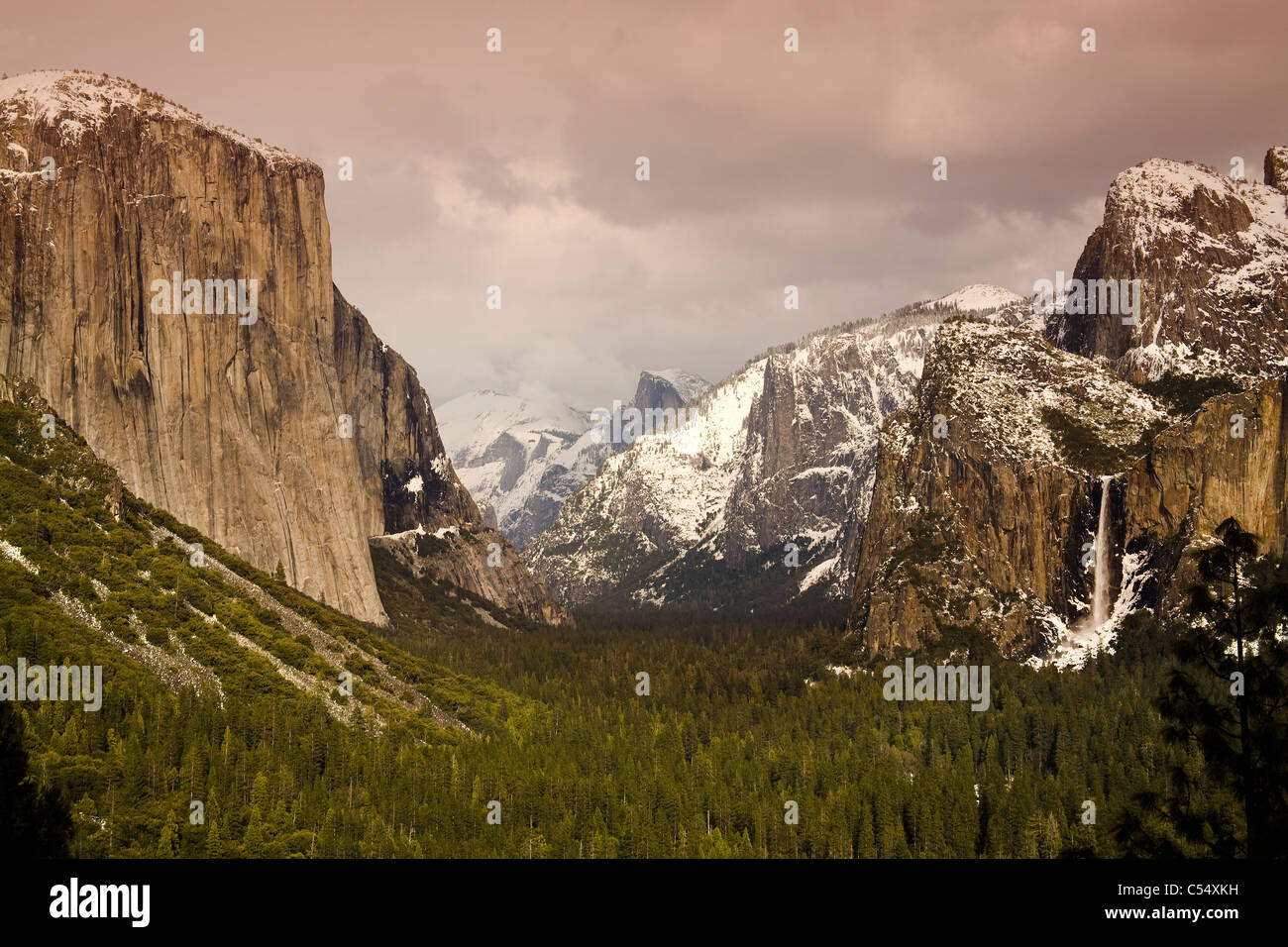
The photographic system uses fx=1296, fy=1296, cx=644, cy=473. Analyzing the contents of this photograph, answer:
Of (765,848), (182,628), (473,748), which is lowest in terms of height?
(765,848)

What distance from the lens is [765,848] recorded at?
141000mm

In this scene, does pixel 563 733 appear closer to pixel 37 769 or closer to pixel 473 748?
pixel 473 748

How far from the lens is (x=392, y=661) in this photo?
655 feet
